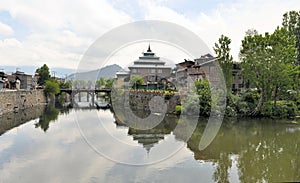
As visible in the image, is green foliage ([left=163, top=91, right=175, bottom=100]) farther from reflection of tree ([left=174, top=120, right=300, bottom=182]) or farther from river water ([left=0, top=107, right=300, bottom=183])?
river water ([left=0, top=107, right=300, bottom=183])

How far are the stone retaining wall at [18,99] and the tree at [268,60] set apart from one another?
2934cm

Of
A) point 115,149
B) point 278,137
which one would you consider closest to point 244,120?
point 278,137

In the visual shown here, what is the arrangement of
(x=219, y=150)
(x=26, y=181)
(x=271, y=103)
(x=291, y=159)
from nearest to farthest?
(x=26, y=181) → (x=291, y=159) → (x=219, y=150) → (x=271, y=103)

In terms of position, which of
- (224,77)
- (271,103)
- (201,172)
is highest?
(224,77)

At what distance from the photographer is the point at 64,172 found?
12.3m

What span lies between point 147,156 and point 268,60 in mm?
21364

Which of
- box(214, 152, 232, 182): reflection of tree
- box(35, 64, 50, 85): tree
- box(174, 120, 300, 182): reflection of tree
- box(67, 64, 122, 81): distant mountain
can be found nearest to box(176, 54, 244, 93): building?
box(174, 120, 300, 182): reflection of tree

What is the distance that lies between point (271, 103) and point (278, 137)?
481 inches

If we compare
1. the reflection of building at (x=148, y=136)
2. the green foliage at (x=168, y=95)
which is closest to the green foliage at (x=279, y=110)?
the green foliage at (x=168, y=95)

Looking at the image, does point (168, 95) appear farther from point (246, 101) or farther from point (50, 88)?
point (50, 88)

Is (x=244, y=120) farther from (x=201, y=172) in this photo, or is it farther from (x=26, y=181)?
(x=26, y=181)

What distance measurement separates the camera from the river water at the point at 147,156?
12.0 m

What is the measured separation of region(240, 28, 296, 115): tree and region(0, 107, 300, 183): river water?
24.3 ft

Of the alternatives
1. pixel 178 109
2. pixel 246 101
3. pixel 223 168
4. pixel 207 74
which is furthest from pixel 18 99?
pixel 223 168
